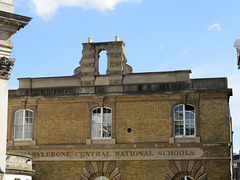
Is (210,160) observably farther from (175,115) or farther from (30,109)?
(30,109)

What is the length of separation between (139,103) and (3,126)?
1289 cm

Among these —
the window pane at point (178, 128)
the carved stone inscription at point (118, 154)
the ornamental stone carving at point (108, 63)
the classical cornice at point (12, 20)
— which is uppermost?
the ornamental stone carving at point (108, 63)

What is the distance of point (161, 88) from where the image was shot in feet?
107

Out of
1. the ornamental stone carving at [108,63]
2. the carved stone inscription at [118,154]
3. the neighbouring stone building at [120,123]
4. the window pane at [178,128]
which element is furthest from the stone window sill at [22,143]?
the window pane at [178,128]

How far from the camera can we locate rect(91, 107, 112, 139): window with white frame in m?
33.1

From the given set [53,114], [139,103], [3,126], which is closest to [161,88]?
[139,103]

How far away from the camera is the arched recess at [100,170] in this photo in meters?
32.1

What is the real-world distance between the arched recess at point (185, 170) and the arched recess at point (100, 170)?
3340 mm

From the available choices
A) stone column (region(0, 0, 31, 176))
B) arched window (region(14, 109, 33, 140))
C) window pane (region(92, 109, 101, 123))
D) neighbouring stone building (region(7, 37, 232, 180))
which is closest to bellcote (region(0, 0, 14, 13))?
stone column (region(0, 0, 31, 176))

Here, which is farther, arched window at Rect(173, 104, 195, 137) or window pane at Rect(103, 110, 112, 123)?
window pane at Rect(103, 110, 112, 123)

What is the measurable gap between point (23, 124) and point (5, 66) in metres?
13.0

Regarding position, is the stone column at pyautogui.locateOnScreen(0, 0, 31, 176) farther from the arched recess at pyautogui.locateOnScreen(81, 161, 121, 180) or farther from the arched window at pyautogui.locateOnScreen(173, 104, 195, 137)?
the arched window at pyautogui.locateOnScreen(173, 104, 195, 137)

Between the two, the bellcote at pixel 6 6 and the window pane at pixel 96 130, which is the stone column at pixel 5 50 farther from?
the window pane at pixel 96 130

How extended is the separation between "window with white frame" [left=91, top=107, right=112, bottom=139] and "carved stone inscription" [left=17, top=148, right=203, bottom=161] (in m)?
1.07
